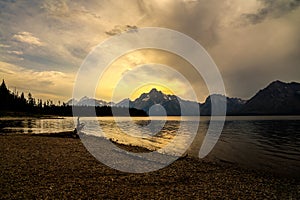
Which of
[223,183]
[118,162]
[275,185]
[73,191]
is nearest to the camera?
[73,191]

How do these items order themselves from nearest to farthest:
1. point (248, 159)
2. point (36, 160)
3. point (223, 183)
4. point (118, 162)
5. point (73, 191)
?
point (73, 191), point (223, 183), point (36, 160), point (118, 162), point (248, 159)

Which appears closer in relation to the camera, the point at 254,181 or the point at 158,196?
the point at 158,196

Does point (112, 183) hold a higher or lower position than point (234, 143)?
higher

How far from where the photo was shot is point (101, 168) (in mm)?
17750

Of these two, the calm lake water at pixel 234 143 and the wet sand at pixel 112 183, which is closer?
the wet sand at pixel 112 183

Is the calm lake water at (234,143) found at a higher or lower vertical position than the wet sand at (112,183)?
lower

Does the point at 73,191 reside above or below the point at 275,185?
above

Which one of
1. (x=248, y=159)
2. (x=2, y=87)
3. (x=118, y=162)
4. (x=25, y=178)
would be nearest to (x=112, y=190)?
(x=25, y=178)

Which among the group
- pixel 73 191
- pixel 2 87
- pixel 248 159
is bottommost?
pixel 248 159

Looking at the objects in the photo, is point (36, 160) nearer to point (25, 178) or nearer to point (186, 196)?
point (25, 178)

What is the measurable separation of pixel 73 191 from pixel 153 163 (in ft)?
34.2

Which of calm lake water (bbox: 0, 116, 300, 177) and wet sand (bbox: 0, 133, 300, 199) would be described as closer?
wet sand (bbox: 0, 133, 300, 199)

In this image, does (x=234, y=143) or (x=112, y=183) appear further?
(x=234, y=143)

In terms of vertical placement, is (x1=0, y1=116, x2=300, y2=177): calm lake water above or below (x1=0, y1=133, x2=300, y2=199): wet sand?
below
